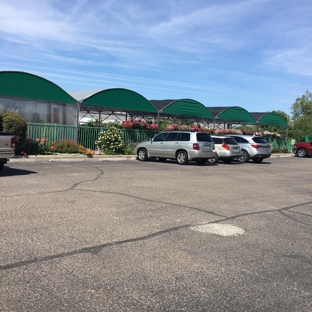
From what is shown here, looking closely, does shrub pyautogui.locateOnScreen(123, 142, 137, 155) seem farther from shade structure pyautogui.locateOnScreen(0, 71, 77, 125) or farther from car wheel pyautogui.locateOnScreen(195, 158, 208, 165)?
car wheel pyautogui.locateOnScreen(195, 158, 208, 165)

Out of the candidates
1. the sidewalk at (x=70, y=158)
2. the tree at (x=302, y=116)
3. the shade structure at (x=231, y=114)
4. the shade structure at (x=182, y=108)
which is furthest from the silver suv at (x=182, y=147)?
the tree at (x=302, y=116)

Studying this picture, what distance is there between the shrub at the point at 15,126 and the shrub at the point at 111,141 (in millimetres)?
5477

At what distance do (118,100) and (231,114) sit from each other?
44.7ft

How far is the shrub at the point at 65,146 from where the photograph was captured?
64.7 feet

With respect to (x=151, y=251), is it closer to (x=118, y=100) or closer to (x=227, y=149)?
(x=227, y=149)

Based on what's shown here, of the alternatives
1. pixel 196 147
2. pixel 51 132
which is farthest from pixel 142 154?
pixel 51 132

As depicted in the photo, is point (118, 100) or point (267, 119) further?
point (267, 119)

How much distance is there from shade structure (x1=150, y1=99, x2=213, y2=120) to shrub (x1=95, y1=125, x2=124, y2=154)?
6.52m

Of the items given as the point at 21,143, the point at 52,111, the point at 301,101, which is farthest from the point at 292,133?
the point at 21,143

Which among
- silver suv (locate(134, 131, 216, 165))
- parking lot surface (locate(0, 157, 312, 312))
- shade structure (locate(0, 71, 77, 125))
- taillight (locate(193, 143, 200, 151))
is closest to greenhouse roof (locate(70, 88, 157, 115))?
shade structure (locate(0, 71, 77, 125))

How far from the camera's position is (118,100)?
2461 centimetres

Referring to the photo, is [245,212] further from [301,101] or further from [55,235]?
[301,101]

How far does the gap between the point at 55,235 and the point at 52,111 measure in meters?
17.1

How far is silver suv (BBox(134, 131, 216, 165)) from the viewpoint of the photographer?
18156 mm
